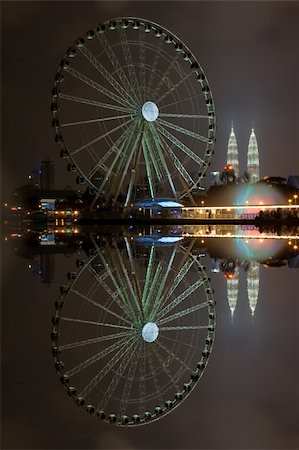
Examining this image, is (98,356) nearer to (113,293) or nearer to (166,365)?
(166,365)

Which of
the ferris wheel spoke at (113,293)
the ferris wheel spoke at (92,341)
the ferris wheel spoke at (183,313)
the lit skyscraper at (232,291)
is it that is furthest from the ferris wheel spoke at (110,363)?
the lit skyscraper at (232,291)

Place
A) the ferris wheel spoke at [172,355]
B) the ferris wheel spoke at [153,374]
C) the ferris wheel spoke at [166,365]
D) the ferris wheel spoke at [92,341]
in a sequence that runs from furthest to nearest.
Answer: the ferris wheel spoke at [92,341]
the ferris wheel spoke at [172,355]
the ferris wheel spoke at [166,365]
the ferris wheel spoke at [153,374]

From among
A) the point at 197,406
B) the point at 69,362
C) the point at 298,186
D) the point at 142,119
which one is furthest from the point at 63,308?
the point at 298,186

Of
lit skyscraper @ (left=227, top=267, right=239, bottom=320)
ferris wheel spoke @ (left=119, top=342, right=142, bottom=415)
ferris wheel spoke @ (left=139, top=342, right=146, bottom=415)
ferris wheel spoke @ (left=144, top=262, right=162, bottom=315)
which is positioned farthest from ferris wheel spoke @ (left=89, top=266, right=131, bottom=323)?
ferris wheel spoke @ (left=139, top=342, right=146, bottom=415)

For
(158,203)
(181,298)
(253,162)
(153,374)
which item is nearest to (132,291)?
(181,298)

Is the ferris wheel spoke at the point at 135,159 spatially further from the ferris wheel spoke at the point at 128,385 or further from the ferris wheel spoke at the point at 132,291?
A: the ferris wheel spoke at the point at 128,385
